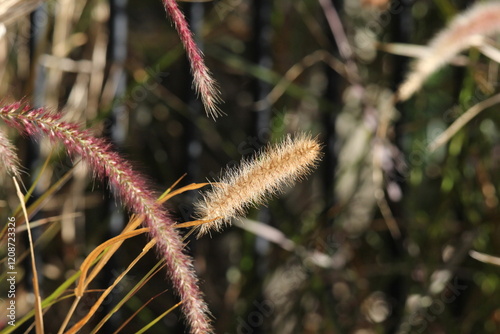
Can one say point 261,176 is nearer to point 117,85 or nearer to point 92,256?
point 92,256

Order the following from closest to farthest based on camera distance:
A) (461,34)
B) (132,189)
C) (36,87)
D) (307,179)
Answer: (132,189), (461,34), (36,87), (307,179)

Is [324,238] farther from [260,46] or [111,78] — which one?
[111,78]

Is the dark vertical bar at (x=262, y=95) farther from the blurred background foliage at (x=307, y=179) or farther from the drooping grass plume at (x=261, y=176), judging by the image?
the drooping grass plume at (x=261, y=176)

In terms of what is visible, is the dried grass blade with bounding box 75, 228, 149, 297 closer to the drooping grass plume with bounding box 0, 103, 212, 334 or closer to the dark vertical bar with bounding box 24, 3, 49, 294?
the drooping grass plume with bounding box 0, 103, 212, 334

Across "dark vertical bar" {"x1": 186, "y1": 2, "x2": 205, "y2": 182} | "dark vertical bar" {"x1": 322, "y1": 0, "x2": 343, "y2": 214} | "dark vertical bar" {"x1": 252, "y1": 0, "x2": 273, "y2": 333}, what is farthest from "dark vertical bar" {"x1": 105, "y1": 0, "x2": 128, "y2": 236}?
"dark vertical bar" {"x1": 322, "y1": 0, "x2": 343, "y2": 214}

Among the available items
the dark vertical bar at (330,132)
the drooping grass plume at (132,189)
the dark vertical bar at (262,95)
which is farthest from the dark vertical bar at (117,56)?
the drooping grass plume at (132,189)

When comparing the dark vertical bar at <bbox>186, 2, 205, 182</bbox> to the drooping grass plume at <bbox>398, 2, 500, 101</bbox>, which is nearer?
the drooping grass plume at <bbox>398, 2, 500, 101</bbox>

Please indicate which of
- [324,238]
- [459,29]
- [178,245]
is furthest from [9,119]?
[324,238]

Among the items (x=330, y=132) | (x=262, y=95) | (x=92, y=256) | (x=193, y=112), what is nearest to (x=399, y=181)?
(x=330, y=132)
